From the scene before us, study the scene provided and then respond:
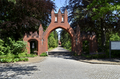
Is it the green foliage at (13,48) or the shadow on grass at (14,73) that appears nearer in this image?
the shadow on grass at (14,73)

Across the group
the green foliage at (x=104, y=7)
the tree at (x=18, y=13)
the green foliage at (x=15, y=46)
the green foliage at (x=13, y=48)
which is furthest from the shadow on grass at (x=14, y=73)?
the green foliage at (x=104, y=7)

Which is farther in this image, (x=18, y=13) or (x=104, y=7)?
(x=18, y=13)

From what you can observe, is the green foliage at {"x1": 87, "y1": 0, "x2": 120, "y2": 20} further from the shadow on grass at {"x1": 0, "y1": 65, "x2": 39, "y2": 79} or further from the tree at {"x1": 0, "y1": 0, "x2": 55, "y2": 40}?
the shadow on grass at {"x1": 0, "y1": 65, "x2": 39, "y2": 79}

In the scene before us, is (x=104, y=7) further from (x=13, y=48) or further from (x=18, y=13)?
(x=13, y=48)

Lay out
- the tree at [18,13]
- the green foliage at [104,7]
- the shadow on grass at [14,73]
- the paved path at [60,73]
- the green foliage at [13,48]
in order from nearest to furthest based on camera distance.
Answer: the paved path at [60,73] < the shadow on grass at [14,73] < the green foliage at [104,7] < the green foliage at [13,48] < the tree at [18,13]

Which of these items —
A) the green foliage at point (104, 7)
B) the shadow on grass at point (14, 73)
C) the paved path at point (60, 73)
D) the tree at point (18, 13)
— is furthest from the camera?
the tree at point (18, 13)

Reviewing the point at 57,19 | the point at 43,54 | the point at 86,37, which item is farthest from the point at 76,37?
the point at 43,54

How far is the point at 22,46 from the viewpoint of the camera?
49.5 ft

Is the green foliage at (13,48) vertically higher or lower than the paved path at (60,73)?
higher

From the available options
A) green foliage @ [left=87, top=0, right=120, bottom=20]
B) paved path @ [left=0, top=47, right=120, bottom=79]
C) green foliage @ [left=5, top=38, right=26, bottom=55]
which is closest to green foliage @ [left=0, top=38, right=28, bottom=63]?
green foliage @ [left=5, top=38, right=26, bottom=55]

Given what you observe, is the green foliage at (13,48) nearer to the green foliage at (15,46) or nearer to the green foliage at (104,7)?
the green foliage at (15,46)

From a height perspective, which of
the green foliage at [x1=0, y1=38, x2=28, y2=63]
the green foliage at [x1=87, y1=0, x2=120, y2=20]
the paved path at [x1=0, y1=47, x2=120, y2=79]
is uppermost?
the green foliage at [x1=87, y1=0, x2=120, y2=20]

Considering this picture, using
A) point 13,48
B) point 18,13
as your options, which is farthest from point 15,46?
point 18,13

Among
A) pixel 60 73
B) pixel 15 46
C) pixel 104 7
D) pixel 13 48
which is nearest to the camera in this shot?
pixel 60 73
